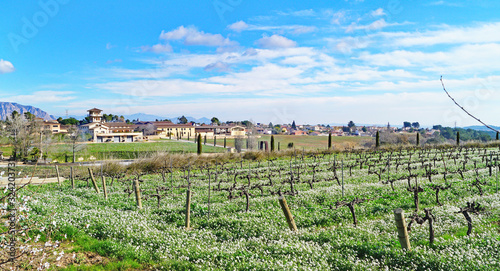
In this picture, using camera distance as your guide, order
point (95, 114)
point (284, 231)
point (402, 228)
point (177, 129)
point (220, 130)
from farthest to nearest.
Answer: point (95, 114), point (220, 130), point (177, 129), point (284, 231), point (402, 228)

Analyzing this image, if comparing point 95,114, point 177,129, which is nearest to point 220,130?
point 177,129

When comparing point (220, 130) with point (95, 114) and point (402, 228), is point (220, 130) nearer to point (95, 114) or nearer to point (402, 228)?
point (95, 114)

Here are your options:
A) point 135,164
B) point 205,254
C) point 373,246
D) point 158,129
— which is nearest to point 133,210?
point 205,254

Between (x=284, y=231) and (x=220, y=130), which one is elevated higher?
(x=220, y=130)

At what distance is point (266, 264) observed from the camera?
876cm

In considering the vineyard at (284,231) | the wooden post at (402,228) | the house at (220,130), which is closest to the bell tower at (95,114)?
the house at (220,130)

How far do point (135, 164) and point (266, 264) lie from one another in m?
34.9

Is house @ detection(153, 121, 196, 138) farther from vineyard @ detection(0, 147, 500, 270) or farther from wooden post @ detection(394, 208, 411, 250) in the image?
wooden post @ detection(394, 208, 411, 250)

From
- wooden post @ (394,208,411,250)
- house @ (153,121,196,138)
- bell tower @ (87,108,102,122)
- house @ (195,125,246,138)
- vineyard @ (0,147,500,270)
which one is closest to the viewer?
vineyard @ (0,147,500,270)

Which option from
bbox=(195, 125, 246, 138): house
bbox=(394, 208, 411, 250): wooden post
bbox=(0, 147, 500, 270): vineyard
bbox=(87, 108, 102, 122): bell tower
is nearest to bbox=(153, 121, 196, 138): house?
bbox=(195, 125, 246, 138): house

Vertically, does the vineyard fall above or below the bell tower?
below

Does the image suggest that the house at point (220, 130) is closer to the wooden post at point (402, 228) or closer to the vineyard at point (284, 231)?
the vineyard at point (284, 231)

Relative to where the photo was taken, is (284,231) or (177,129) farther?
(177,129)

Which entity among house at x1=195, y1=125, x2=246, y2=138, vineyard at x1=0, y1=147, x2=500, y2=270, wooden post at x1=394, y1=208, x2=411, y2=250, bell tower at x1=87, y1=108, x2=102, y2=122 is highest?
bell tower at x1=87, y1=108, x2=102, y2=122
